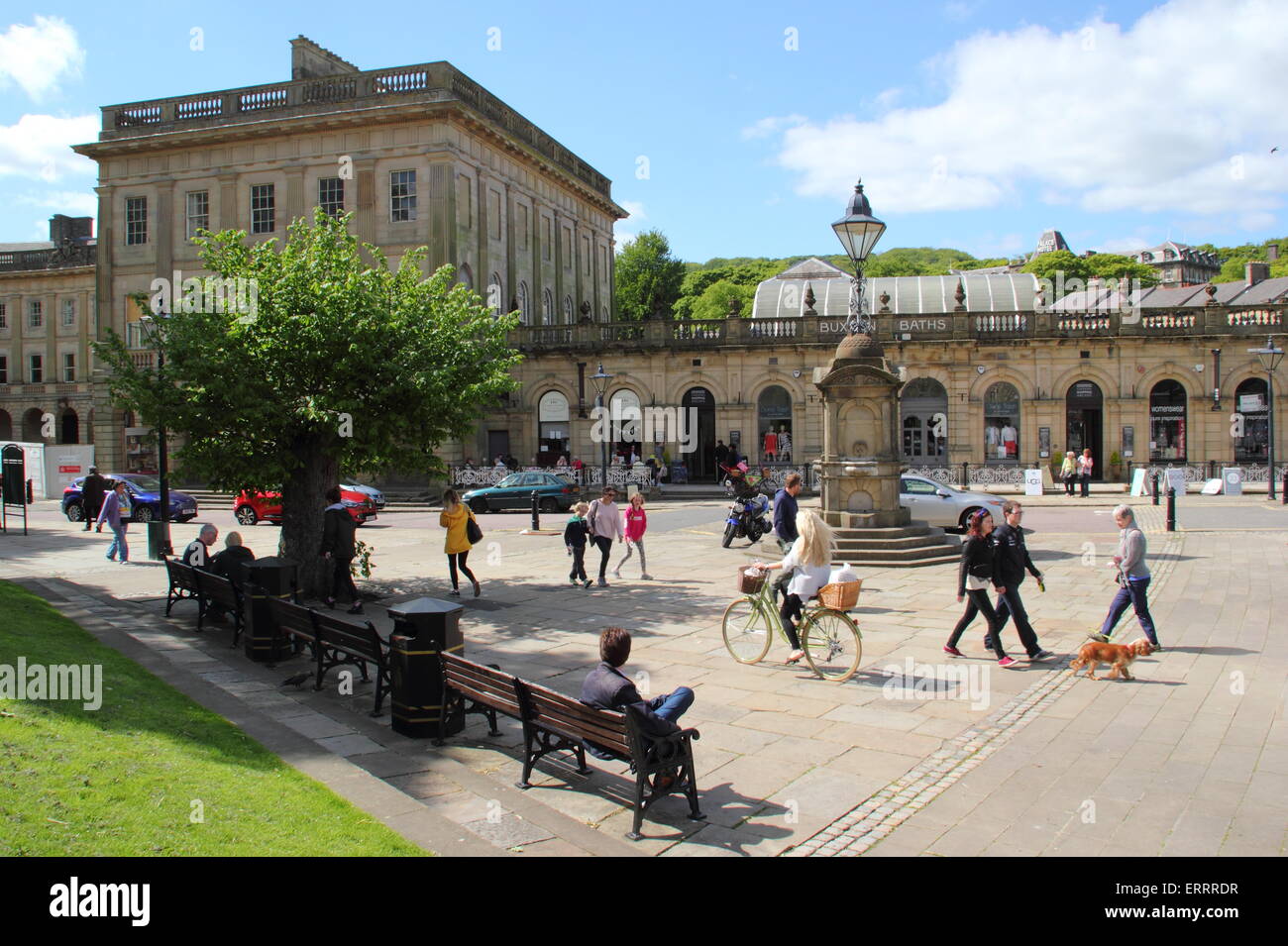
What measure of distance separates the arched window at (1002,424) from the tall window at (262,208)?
101 feet

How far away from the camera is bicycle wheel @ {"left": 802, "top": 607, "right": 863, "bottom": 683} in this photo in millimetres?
9664

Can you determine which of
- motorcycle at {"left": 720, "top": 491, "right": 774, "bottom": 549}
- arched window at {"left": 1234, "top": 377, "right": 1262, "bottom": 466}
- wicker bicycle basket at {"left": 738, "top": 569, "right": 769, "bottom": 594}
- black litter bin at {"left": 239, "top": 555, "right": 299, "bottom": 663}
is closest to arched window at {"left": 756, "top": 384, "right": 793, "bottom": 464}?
arched window at {"left": 1234, "top": 377, "right": 1262, "bottom": 466}

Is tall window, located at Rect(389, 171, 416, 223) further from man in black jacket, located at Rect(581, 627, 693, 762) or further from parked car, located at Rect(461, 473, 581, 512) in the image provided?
man in black jacket, located at Rect(581, 627, 693, 762)

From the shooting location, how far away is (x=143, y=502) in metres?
28.6

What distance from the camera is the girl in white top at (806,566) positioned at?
9930 millimetres

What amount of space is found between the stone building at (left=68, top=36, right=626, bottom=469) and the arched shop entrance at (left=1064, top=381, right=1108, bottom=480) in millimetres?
19744

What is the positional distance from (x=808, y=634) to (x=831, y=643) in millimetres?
247

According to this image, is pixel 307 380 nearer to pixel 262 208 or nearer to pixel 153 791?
pixel 153 791

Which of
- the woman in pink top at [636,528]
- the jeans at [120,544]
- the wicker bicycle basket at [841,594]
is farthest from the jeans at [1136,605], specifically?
the jeans at [120,544]

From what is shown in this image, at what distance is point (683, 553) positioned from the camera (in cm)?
1998

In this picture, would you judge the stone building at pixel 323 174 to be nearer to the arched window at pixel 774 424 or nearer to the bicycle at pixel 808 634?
the arched window at pixel 774 424

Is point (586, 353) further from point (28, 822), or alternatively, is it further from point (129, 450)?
point (28, 822)

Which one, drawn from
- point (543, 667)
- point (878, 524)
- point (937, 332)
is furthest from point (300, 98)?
point (543, 667)

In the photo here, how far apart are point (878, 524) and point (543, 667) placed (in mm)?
9617
